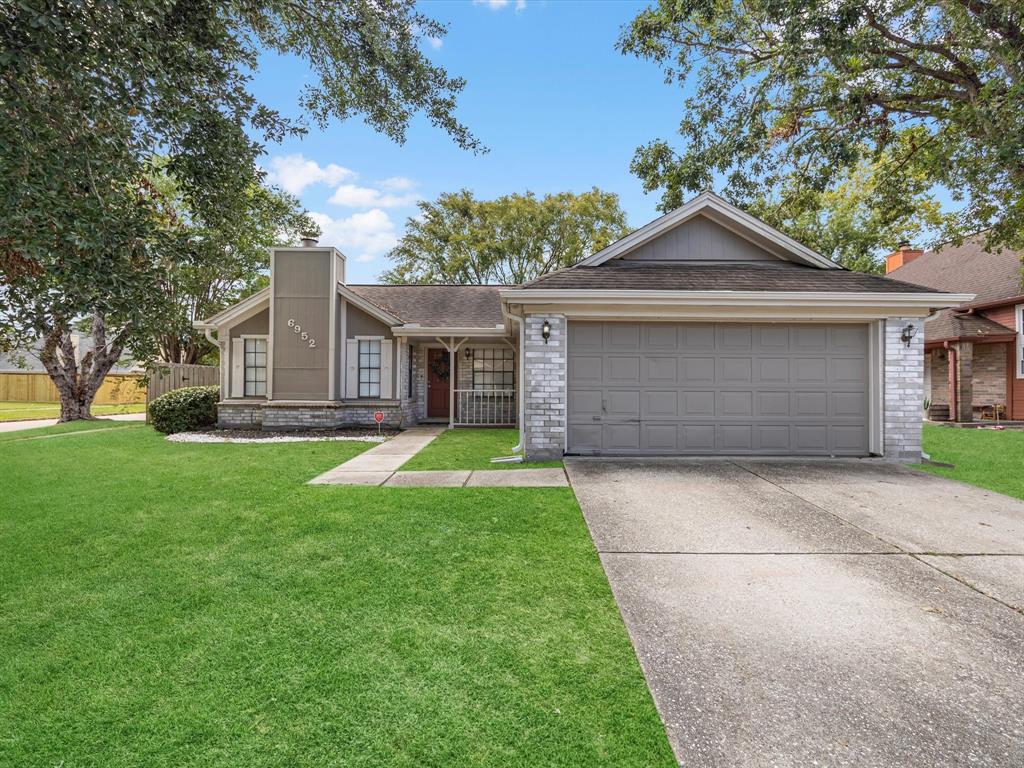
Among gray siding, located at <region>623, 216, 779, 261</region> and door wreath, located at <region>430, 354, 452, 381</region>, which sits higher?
gray siding, located at <region>623, 216, 779, 261</region>

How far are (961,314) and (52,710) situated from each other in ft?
Result: 72.8

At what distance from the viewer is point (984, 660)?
265 centimetres

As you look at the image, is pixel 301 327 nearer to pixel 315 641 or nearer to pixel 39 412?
pixel 315 641

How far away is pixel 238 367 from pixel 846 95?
50.1ft

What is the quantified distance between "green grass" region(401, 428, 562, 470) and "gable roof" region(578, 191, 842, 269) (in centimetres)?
403

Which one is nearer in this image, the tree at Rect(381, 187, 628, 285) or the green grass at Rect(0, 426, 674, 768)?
the green grass at Rect(0, 426, 674, 768)

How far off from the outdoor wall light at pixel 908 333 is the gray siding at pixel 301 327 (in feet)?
38.4

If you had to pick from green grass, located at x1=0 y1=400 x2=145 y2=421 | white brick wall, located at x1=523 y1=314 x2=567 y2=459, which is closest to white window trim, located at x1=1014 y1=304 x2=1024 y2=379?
white brick wall, located at x1=523 y1=314 x2=567 y2=459

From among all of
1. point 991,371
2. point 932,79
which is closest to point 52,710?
point 932,79

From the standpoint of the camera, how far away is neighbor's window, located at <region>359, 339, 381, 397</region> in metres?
13.2

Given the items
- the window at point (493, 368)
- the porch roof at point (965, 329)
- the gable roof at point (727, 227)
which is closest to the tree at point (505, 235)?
the window at point (493, 368)

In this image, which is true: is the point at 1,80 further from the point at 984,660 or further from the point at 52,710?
the point at 984,660

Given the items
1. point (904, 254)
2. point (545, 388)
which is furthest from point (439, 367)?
point (904, 254)

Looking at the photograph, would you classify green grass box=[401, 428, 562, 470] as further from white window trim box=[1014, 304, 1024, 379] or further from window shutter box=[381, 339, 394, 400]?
white window trim box=[1014, 304, 1024, 379]
